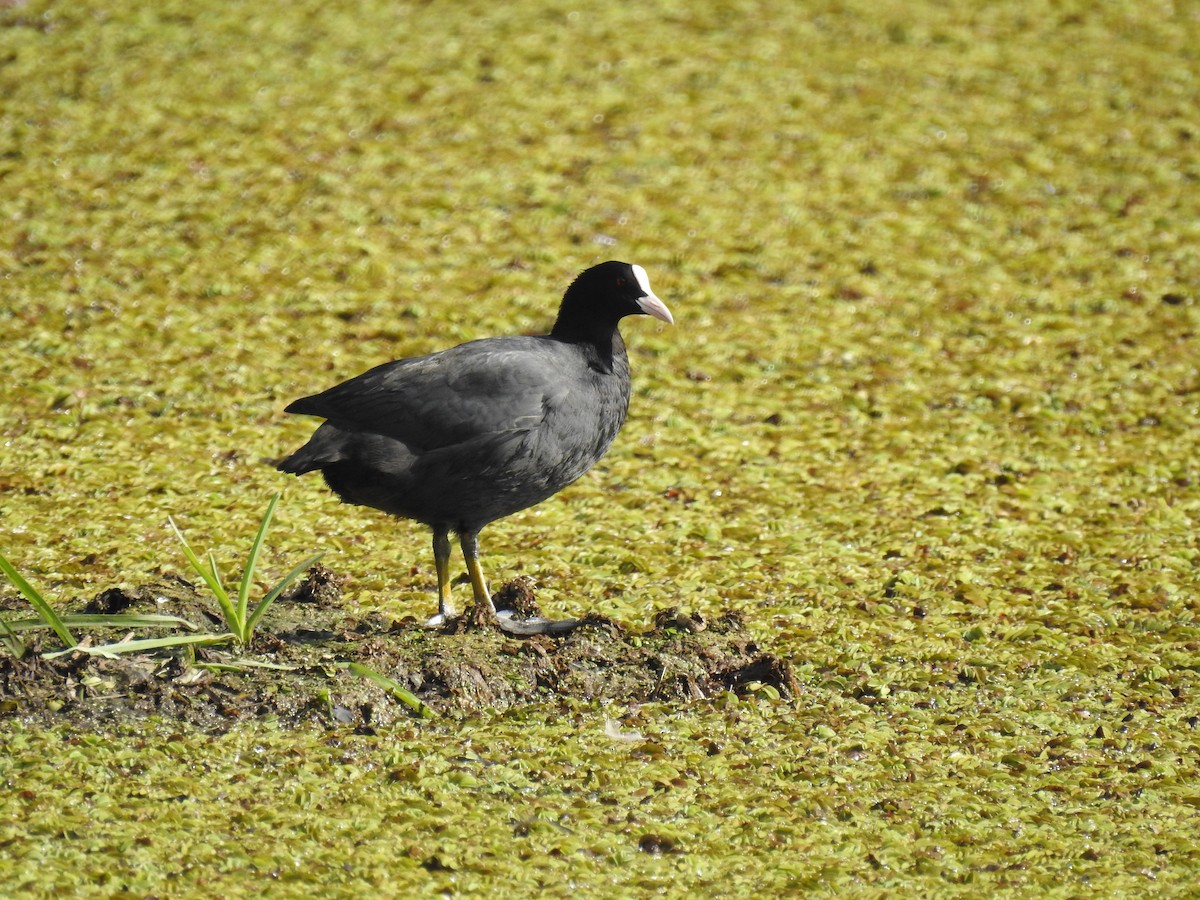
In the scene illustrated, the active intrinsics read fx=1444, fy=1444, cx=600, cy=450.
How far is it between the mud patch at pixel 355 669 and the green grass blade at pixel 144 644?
7 centimetres

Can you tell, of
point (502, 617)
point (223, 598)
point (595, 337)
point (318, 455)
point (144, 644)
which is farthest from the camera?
point (595, 337)

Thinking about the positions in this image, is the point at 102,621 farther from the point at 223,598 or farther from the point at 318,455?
the point at 318,455

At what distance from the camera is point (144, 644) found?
416 centimetres

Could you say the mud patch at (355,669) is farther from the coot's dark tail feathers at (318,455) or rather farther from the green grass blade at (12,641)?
the coot's dark tail feathers at (318,455)

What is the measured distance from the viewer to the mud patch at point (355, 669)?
4242 millimetres

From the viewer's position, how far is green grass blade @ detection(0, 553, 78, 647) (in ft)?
13.1

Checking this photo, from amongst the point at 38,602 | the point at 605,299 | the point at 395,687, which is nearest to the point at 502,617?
the point at 395,687

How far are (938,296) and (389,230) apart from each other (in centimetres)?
316

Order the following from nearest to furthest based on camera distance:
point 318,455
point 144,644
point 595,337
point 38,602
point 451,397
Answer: point 38,602, point 144,644, point 318,455, point 451,397, point 595,337

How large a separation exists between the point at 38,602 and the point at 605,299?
2.11 meters

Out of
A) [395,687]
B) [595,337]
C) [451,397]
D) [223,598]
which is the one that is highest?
[595,337]

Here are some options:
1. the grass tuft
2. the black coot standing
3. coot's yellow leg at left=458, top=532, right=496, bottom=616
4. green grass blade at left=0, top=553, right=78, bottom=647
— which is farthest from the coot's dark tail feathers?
green grass blade at left=0, top=553, right=78, bottom=647

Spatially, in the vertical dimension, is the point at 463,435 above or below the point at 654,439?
above

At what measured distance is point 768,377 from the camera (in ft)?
24.0
